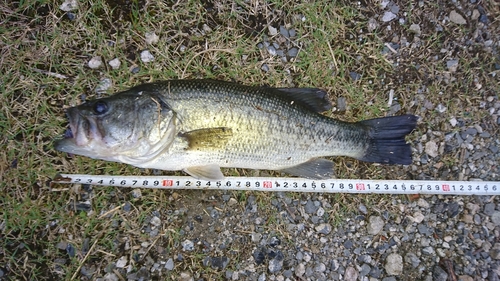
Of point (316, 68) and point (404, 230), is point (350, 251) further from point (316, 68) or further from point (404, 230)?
point (316, 68)

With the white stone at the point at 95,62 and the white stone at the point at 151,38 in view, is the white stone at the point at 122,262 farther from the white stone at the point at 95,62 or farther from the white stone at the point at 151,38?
the white stone at the point at 151,38

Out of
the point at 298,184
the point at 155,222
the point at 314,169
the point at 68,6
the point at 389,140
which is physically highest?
the point at 68,6

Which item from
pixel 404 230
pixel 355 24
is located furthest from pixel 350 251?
pixel 355 24

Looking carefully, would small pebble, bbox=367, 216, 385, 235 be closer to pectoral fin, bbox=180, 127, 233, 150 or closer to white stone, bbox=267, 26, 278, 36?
pectoral fin, bbox=180, 127, 233, 150

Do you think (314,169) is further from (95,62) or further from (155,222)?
(95,62)

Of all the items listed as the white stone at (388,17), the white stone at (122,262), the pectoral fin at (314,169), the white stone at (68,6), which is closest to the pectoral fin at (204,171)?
the pectoral fin at (314,169)

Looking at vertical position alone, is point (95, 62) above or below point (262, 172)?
above

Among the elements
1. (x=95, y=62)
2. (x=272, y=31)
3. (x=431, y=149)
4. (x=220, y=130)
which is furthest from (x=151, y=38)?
(x=431, y=149)
